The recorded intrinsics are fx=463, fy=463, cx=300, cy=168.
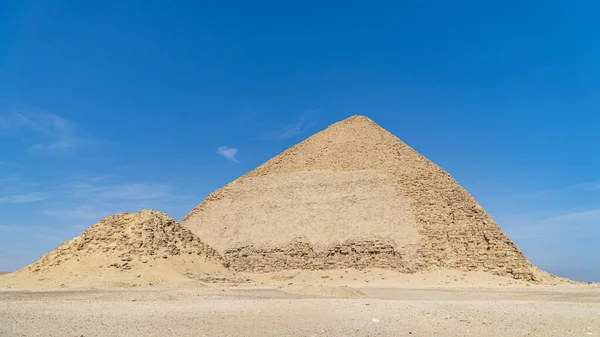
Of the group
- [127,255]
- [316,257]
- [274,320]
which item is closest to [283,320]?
[274,320]

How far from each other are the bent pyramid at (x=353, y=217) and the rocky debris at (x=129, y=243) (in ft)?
27.1

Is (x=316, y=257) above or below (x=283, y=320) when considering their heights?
above

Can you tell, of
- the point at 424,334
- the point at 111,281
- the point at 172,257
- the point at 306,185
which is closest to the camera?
the point at 424,334

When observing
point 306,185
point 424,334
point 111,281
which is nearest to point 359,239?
point 306,185

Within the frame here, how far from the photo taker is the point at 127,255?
22.4m

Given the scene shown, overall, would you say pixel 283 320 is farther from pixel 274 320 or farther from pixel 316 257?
pixel 316 257

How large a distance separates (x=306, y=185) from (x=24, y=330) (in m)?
30.9

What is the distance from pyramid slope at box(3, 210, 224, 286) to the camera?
21.2m

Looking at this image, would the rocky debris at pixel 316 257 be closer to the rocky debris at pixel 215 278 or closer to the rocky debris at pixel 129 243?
the rocky debris at pixel 129 243

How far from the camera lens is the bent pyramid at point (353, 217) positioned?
31.3 m

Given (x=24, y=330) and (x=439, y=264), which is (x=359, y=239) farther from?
(x=24, y=330)

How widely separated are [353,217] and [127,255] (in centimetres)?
1739

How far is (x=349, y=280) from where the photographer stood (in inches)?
1150

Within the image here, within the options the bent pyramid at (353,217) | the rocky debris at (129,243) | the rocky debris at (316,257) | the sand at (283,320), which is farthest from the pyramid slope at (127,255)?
the sand at (283,320)
